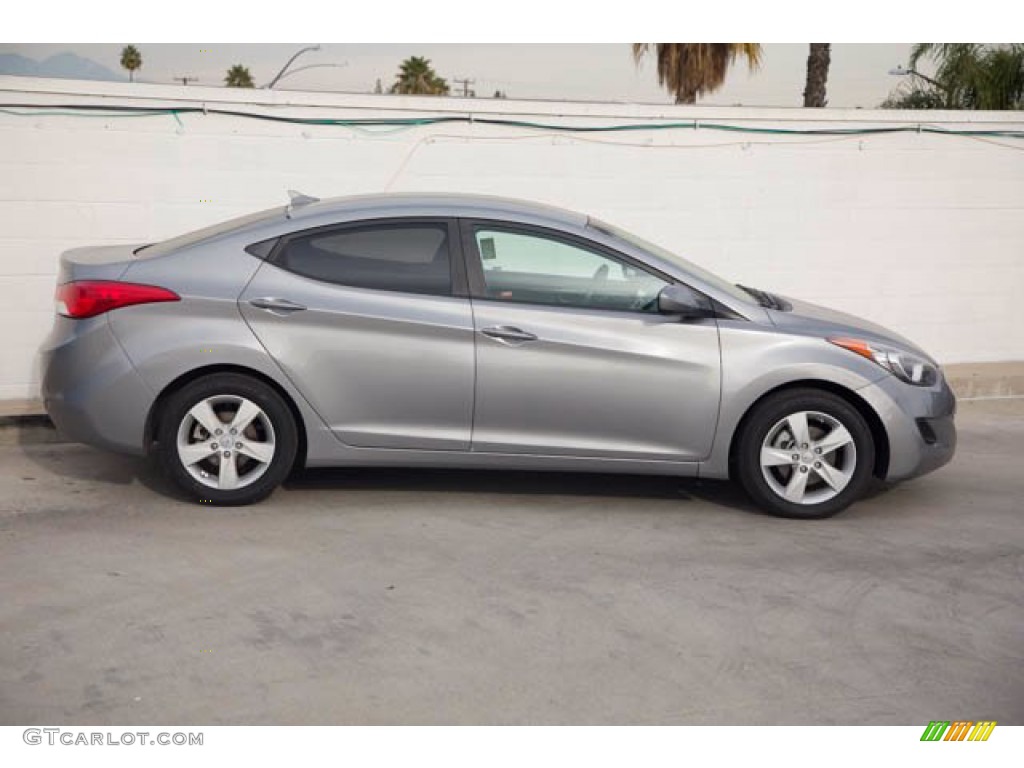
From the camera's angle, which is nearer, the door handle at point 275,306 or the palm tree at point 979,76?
the door handle at point 275,306

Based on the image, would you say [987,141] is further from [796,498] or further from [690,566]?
[690,566]

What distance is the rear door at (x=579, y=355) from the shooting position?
21.3ft

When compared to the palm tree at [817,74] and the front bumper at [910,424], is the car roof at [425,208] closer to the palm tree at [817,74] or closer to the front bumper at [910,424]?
the front bumper at [910,424]

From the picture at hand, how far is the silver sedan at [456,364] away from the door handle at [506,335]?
0.04ft

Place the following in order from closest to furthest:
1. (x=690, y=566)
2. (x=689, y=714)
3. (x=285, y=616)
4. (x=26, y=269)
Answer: (x=689, y=714)
(x=285, y=616)
(x=690, y=566)
(x=26, y=269)

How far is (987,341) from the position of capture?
1120 centimetres

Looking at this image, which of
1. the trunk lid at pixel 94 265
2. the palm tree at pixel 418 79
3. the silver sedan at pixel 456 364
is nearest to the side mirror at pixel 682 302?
the silver sedan at pixel 456 364

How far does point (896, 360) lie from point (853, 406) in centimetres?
33

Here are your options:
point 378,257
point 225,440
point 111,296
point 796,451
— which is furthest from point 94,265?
point 796,451

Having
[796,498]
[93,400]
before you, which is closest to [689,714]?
[796,498]

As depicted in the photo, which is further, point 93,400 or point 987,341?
point 987,341

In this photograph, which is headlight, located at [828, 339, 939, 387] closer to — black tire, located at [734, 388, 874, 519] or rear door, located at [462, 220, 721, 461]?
black tire, located at [734, 388, 874, 519]

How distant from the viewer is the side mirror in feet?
21.5

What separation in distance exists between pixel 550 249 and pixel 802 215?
14.8ft
